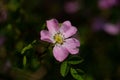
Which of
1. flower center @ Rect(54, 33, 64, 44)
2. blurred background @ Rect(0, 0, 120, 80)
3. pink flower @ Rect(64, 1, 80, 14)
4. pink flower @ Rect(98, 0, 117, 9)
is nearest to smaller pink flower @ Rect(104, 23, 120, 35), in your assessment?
blurred background @ Rect(0, 0, 120, 80)

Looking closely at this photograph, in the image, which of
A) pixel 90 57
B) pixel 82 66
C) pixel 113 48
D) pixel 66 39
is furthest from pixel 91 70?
pixel 66 39

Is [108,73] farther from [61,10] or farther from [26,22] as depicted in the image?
[61,10]

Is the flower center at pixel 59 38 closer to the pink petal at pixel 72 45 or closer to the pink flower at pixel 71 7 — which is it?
the pink petal at pixel 72 45

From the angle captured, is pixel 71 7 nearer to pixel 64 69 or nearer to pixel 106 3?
pixel 106 3

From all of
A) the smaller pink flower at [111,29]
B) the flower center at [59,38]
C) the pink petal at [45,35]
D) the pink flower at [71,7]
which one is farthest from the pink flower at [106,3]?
the pink petal at [45,35]

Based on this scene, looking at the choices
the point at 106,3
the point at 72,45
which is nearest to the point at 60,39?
the point at 72,45
